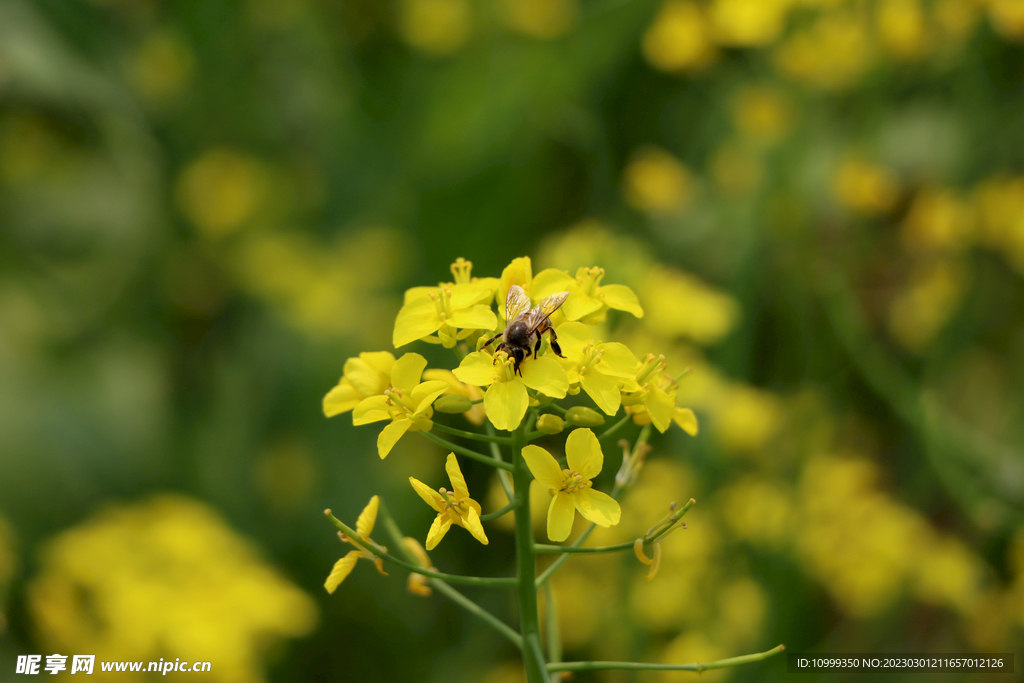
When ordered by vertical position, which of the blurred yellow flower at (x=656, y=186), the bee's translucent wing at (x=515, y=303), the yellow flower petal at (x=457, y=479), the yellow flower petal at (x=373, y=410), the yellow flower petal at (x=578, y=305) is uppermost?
the bee's translucent wing at (x=515, y=303)

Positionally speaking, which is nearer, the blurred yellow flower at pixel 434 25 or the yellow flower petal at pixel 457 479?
the yellow flower petal at pixel 457 479

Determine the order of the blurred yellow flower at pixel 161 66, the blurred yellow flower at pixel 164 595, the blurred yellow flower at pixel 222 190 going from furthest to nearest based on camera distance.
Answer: the blurred yellow flower at pixel 222 190 < the blurred yellow flower at pixel 161 66 < the blurred yellow flower at pixel 164 595

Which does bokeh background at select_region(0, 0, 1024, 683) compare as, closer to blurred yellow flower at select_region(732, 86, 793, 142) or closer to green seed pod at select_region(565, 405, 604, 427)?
blurred yellow flower at select_region(732, 86, 793, 142)

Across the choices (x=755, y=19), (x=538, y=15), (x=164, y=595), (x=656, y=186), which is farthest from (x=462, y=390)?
(x=538, y=15)

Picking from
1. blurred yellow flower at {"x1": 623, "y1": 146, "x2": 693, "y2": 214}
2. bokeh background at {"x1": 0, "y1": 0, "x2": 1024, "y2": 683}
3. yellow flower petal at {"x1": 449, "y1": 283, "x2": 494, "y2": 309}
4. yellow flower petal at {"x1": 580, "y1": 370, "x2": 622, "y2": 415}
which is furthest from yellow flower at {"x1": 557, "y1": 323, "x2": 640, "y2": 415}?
blurred yellow flower at {"x1": 623, "y1": 146, "x2": 693, "y2": 214}

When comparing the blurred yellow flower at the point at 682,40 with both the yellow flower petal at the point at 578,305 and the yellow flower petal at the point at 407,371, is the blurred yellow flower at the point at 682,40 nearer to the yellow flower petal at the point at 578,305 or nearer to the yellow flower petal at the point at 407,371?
the yellow flower petal at the point at 578,305

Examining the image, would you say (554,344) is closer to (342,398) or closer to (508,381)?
(508,381)

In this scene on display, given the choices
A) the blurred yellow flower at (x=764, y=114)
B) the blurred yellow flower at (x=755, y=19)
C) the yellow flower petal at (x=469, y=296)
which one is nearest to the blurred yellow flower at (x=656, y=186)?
the blurred yellow flower at (x=764, y=114)
